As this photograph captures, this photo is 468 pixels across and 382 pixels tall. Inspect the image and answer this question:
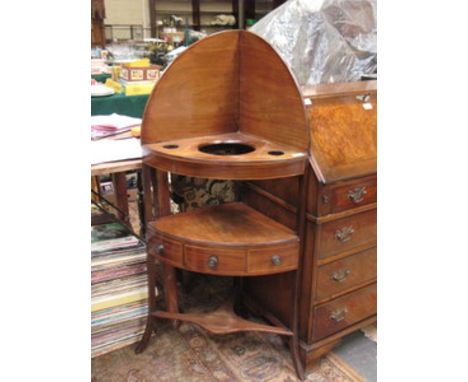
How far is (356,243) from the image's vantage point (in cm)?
155

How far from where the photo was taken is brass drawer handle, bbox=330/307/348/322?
1573mm

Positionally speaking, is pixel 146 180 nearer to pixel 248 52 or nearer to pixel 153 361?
pixel 248 52

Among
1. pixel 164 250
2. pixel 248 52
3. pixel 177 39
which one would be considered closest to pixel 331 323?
pixel 164 250

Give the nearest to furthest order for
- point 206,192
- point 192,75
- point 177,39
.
→ point 192,75 < point 206,192 < point 177,39

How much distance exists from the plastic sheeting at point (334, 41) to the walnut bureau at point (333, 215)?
0.42 meters

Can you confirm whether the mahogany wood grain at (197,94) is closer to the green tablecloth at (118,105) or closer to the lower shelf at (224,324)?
the lower shelf at (224,324)

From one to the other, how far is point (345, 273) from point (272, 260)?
1.08ft

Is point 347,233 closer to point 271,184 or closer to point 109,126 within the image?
point 271,184

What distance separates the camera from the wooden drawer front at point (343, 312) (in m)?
1.54

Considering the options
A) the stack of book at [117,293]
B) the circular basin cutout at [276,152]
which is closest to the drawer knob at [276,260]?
the circular basin cutout at [276,152]

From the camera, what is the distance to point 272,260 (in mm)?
Answer: 1398

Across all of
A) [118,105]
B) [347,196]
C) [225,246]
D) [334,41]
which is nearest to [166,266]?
[225,246]

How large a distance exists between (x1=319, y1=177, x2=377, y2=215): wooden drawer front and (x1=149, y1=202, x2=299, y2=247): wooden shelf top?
0.50ft
